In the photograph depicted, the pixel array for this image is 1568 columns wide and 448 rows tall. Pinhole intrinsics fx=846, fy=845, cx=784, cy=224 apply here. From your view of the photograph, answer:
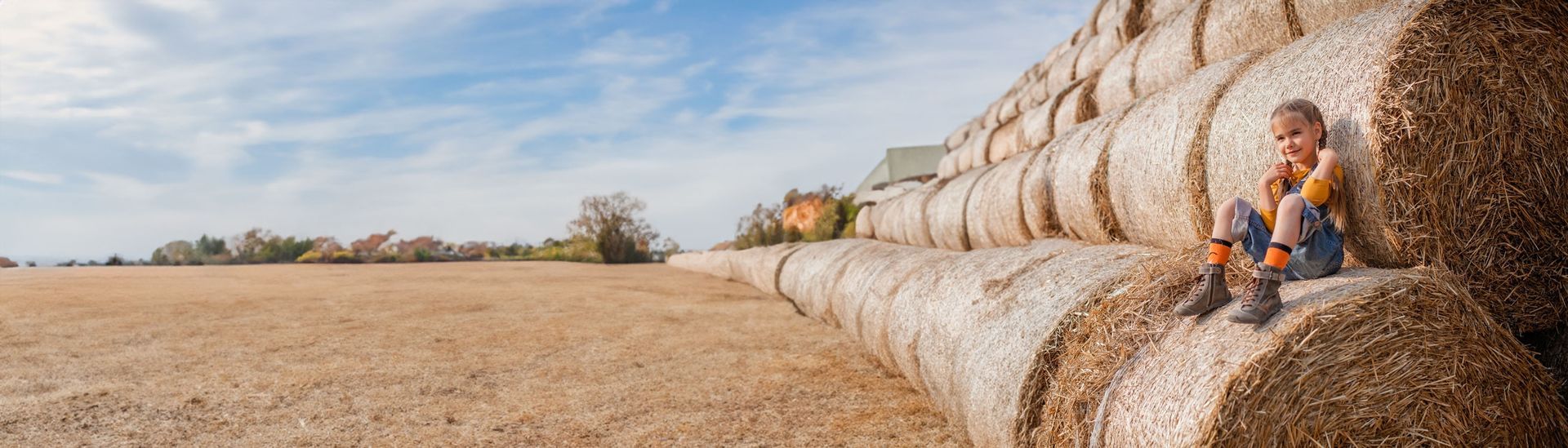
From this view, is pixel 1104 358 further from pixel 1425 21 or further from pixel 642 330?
pixel 642 330

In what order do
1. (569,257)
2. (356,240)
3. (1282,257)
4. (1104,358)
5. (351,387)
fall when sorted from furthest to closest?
(569,257), (356,240), (351,387), (1104,358), (1282,257)

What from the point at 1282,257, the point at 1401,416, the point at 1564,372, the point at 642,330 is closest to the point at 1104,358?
the point at 1282,257

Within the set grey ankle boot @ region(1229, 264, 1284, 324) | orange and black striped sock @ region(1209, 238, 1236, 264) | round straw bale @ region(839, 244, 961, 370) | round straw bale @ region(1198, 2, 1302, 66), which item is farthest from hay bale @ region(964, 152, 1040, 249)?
grey ankle boot @ region(1229, 264, 1284, 324)

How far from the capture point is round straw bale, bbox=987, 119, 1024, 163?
9278 mm

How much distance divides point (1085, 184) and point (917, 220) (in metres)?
3.44

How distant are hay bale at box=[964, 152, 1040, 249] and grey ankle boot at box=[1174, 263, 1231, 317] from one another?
2.35 m

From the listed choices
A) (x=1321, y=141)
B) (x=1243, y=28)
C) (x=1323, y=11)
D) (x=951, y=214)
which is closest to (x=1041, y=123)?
(x=951, y=214)

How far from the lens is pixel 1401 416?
1798mm

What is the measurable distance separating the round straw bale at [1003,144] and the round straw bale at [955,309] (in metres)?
5.13

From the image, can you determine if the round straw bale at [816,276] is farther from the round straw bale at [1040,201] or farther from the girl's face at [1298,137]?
the girl's face at [1298,137]

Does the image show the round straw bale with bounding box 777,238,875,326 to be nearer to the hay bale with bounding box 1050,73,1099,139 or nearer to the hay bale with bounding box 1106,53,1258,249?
the hay bale with bounding box 1050,73,1099,139

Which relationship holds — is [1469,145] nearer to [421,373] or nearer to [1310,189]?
[1310,189]

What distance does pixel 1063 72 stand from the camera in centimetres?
884

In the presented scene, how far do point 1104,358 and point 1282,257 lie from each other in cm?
55
